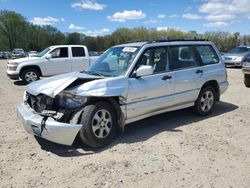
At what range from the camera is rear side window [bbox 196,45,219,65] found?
21.8ft

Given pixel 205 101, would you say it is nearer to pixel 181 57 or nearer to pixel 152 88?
pixel 181 57

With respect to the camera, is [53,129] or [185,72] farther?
[185,72]

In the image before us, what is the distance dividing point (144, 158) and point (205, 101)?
2.93 m

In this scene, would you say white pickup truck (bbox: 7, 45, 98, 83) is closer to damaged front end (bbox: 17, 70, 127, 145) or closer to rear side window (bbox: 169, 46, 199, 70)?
rear side window (bbox: 169, 46, 199, 70)

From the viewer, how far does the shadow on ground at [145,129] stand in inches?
186

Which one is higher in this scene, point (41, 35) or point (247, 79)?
point (41, 35)

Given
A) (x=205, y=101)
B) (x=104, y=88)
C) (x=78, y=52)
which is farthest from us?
(x=78, y=52)

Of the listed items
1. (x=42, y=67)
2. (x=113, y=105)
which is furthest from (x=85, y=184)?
(x=42, y=67)

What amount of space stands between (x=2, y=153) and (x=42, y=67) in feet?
29.3

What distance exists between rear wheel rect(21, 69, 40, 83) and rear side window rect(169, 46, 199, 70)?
28.6 feet

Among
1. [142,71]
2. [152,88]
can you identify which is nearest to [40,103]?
[142,71]

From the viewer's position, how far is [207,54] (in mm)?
6836

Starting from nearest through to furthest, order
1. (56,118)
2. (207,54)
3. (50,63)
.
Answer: (56,118) < (207,54) < (50,63)

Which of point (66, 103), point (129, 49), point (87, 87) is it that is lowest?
point (66, 103)
